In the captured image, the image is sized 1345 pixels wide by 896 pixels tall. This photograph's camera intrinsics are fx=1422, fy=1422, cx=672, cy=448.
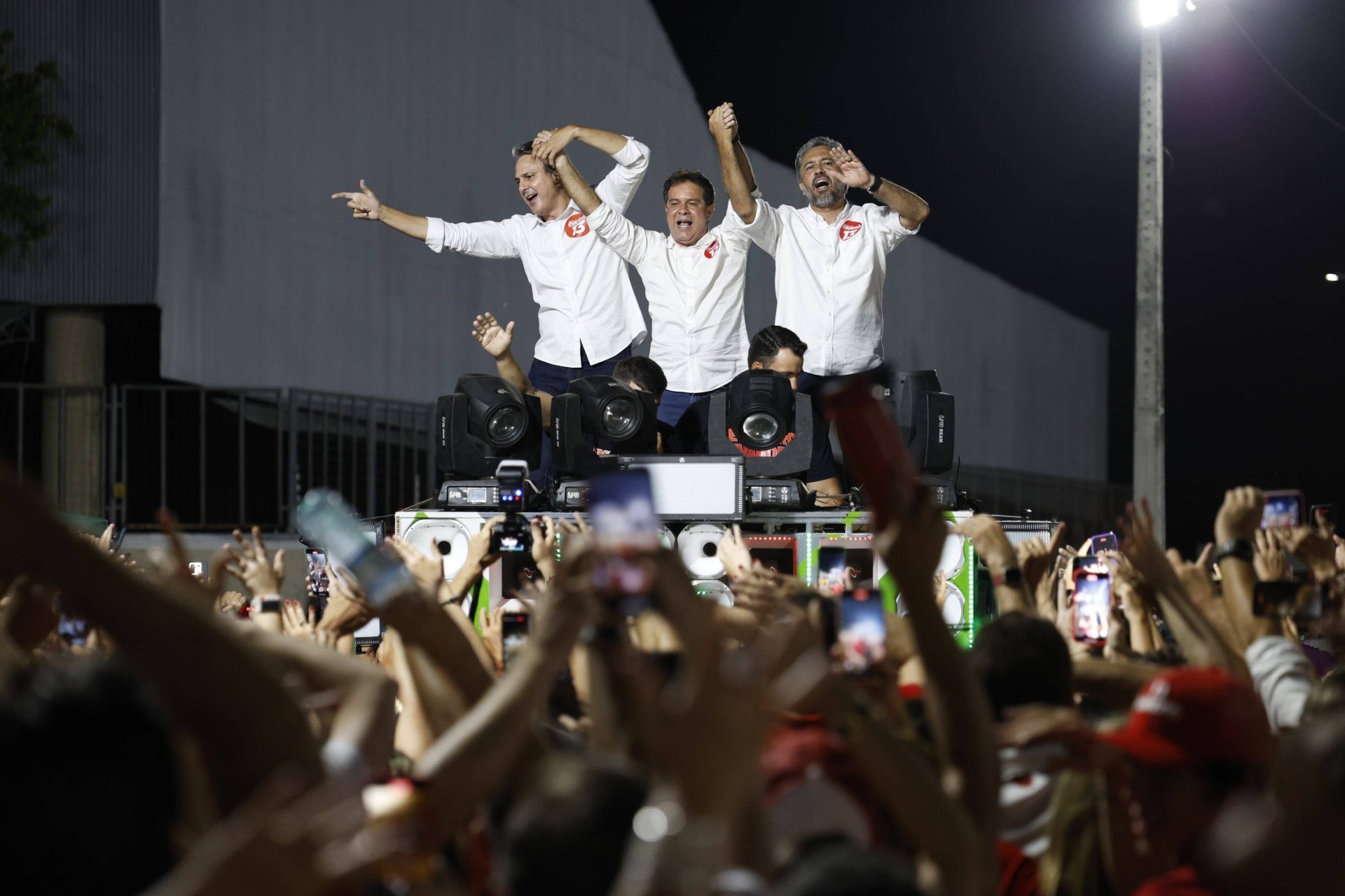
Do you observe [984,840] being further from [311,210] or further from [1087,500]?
[1087,500]

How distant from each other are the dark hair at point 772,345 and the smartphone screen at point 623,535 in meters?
6.45

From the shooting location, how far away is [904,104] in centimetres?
1420

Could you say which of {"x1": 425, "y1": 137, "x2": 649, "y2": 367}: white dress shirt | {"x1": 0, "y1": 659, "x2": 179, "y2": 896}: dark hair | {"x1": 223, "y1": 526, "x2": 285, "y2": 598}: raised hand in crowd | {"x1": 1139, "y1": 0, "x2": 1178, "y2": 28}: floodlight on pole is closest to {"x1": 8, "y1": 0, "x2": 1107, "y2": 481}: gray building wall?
{"x1": 425, "y1": 137, "x2": 649, "y2": 367}: white dress shirt

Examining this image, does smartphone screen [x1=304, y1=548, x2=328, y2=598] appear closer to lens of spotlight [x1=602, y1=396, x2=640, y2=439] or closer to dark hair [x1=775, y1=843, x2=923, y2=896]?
lens of spotlight [x1=602, y1=396, x2=640, y2=439]

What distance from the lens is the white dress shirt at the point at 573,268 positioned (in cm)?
970

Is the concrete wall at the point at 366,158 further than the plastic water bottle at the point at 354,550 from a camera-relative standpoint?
Yes

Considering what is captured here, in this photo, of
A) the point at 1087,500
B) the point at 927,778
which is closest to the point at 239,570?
the point at 927,778

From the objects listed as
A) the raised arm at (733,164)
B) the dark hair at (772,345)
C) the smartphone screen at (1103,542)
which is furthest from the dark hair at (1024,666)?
the raised arm at (733,164)

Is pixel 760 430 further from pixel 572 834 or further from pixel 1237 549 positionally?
pixel 572 834

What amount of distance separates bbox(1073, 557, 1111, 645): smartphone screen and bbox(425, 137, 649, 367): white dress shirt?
6468 mm

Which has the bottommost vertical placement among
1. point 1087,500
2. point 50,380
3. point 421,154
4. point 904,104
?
point 1087,500

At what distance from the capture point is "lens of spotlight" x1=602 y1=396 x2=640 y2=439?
23.6 feet

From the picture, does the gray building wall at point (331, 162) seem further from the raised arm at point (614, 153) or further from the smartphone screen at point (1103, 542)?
the smartphone screen at point (1103, 542)

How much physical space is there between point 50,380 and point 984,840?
12.8 m
